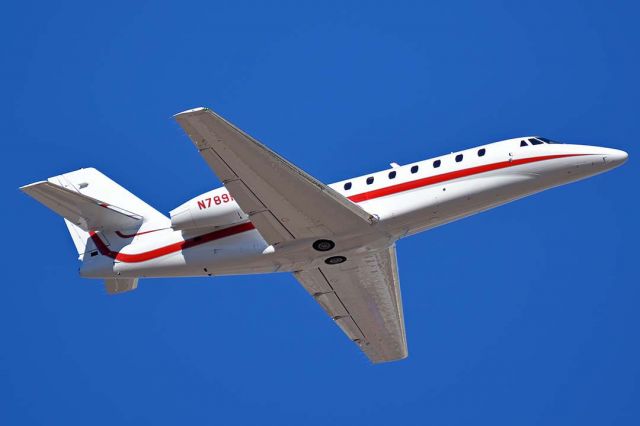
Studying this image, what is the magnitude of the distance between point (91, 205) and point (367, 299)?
25.7 feet

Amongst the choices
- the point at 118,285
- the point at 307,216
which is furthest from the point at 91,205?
the point at 307,216

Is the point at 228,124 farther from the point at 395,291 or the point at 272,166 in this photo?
the point at 395,291

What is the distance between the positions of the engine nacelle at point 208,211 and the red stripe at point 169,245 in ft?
1.16

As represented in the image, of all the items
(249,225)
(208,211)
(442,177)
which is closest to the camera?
(442,177)

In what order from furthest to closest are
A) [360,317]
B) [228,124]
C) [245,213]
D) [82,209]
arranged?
[360,317] → [82,209] → [245,213] → [228,124]

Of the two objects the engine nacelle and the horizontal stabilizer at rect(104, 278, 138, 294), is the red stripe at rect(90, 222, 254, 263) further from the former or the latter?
the horizontal stabilizer at rect(104, 278, 138, 294)

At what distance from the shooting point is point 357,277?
97.1 ft

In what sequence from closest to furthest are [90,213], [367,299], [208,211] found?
1. [208,211]
2. [90,213]
3. [367,299]

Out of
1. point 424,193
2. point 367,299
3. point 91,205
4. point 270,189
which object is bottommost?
point 367,299

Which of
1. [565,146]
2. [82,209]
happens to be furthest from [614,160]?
[82,209]

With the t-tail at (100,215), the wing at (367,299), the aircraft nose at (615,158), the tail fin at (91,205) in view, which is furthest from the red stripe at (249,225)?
the wing at (367,299)

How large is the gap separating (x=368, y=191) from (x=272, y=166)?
9.60ft

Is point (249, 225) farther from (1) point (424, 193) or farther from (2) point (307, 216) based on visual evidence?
(1) point (424, 193)

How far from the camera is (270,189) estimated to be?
26.1 metres
